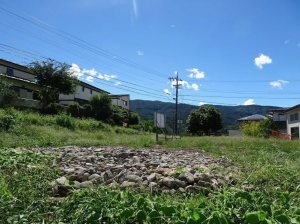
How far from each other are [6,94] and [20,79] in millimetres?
7857

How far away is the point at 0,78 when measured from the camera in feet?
46.5

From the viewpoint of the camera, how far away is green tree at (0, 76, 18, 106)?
46.8 ft

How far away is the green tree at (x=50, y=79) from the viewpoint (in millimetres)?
19125

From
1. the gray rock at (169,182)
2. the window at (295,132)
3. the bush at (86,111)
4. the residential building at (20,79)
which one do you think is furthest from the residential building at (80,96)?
the gray rock at (169,182)

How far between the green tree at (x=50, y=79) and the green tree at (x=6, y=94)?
313 cm

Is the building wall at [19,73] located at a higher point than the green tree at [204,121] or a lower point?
higher

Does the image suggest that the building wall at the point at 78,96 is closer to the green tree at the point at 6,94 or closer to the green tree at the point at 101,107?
the green tree at the point at 101,107

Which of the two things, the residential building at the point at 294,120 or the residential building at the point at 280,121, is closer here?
the residential building at the point at 294,120

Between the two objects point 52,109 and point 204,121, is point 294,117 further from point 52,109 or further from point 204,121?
point 52,109

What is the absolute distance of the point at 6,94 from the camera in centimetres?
1502

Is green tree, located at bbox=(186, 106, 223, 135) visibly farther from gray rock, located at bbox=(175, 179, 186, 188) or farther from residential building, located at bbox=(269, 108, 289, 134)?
gray rock, located at bbox=(175, 179, 186, 188)

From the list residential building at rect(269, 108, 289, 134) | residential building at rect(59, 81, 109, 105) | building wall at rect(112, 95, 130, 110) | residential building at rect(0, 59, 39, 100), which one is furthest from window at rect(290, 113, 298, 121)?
residential building at rect(0, 59, 39, 100)

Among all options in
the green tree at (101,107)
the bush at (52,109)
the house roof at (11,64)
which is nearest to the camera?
the bush at (52,109)

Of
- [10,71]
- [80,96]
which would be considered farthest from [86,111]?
[10,71]
